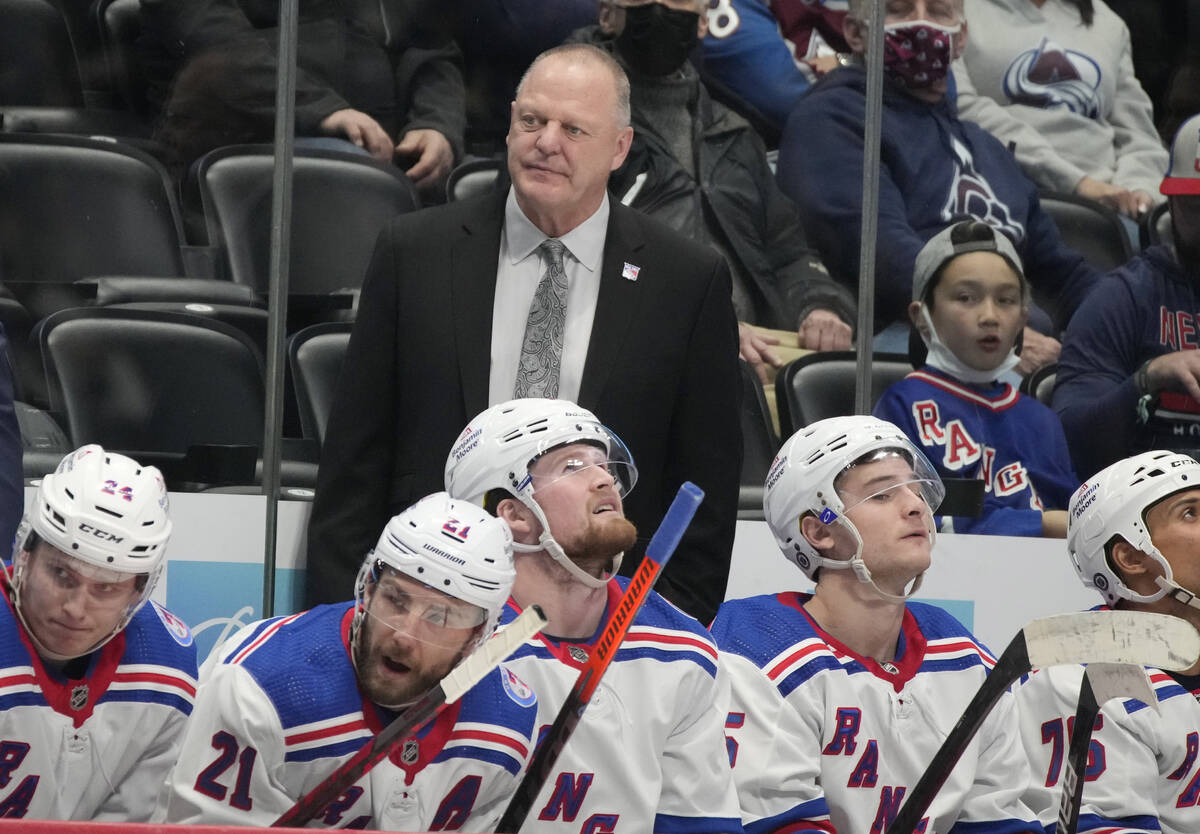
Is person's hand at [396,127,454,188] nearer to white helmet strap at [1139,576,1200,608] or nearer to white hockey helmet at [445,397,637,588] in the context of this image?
white hockey helmet at [445,397,637,588]

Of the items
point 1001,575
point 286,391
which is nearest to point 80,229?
point 286,391

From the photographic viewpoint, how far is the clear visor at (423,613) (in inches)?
97.2

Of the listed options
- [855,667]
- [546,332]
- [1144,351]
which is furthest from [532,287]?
[1144,351]

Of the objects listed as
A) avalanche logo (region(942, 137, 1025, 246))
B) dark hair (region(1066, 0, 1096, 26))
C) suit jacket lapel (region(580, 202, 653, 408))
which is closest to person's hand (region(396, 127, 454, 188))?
suit jacket lapel (region(580, 202, 653, 408))

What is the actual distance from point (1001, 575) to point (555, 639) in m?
1.50

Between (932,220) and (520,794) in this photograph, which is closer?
(520,794)

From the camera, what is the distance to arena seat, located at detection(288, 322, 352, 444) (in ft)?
12.3

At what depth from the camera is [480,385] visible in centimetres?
327

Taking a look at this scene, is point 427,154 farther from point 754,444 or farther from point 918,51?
point 918,51

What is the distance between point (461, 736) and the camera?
258 cm

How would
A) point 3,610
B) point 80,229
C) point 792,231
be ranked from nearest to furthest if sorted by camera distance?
Result: 1. point 3,610
2. point 80,229
3. point 792,231

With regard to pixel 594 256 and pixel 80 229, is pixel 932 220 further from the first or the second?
pixel 80 229

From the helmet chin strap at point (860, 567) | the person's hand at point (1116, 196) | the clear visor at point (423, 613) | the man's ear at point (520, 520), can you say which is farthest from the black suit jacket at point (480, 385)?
the person's hand at point (1116, 196)

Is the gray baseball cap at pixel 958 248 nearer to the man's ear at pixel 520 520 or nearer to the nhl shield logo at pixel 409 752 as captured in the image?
the man's ear at pixel 520 520
